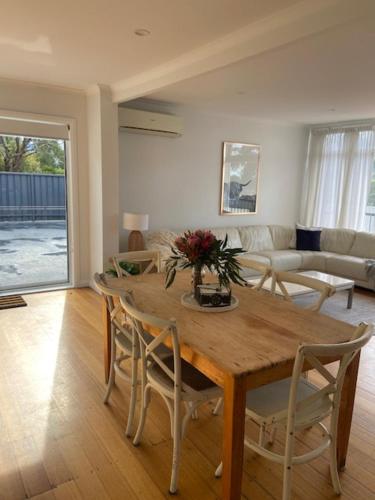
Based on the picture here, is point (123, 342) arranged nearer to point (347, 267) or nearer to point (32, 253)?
point (32, 253)

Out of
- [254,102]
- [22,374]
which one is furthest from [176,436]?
[254,102]

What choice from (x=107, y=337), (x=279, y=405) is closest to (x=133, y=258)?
(x=107, y=337)

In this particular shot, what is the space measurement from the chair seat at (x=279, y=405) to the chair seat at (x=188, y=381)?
19cm

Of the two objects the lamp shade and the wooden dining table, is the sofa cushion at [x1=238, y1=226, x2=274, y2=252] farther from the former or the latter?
the wooden dining table

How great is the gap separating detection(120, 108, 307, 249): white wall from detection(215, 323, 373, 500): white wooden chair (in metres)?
3.72

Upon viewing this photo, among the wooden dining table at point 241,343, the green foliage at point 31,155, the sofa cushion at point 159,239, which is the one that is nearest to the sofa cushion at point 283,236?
the sofa cushion at point 159,239

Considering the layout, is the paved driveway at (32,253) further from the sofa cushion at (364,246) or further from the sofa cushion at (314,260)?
the sofa cushion at (364,246)

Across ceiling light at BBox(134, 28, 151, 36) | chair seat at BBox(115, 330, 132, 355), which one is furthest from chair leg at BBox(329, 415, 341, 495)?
ceiling light at BBox(134, 28, 151, 36)

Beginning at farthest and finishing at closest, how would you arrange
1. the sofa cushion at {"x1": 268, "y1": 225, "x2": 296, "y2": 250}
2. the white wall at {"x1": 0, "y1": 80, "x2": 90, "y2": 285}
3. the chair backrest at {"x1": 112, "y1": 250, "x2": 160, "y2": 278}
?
the sofa cushion at {"x1": 268, "y1": 225, "x2": 296, "y2": 250} < the white wall at {"x1": 0, "y1": 80, "x2": 90, "y2": 285} < the chair backrest at {"x1": 112, "y1": 250, "x2": 160, "y2": 278}

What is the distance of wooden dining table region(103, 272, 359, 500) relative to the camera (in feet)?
5.00

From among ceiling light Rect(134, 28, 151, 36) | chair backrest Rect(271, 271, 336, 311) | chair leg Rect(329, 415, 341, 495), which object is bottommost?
chair leg Rect(329, 415, 341, 495)

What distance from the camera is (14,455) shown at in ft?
6.60

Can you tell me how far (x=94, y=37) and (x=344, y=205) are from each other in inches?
195

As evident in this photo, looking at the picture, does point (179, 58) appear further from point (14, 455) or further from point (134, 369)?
point (14, 455)
